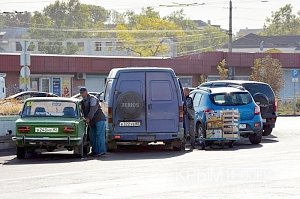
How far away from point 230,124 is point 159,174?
8003mm

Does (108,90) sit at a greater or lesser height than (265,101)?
greater

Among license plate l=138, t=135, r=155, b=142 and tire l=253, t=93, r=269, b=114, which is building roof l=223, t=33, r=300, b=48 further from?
license plate l=138, t=135, r=155, b=142

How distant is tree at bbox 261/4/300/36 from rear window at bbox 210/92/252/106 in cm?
14210

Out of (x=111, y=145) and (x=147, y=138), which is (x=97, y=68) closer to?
(x=111, y=145)

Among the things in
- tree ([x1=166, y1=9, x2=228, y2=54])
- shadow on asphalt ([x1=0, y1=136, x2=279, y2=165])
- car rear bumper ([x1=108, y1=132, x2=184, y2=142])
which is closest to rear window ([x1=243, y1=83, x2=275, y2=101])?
shadow on asphalt ([x1=0, y1=136, x2=279, y2=165])

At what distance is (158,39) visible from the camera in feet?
417

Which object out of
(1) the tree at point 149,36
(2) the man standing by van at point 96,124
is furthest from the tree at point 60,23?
(2) the man standing by van at point 96,124

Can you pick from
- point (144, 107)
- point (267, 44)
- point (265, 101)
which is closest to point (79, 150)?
point (144, 107)

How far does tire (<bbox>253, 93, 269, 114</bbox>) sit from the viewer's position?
93.8ft

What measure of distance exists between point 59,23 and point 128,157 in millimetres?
142311

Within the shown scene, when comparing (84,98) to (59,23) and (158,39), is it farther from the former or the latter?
(59,23)

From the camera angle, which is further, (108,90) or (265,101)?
(265,101)

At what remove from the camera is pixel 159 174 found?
638 inches

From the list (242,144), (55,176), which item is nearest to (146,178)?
(55,176)
